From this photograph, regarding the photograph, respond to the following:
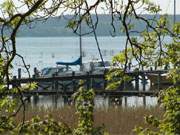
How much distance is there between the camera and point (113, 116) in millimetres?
Result: 12805

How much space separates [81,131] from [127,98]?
433 inches

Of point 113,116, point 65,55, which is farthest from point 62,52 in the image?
point 113,116

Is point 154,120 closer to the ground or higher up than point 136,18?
closer to the ground

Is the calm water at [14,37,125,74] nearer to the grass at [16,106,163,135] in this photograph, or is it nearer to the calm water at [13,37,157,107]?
the calm water at [13,37,157,107]

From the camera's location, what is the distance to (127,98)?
58.9 ft

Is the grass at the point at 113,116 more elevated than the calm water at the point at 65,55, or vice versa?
the grass at the point at 113,116

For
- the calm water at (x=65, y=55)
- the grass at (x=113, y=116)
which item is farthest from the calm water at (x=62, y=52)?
the grass at (x=113, y=116)

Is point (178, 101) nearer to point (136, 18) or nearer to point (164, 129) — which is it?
point (164, 129)

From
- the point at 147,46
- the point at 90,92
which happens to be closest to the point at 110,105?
the point at 90,92

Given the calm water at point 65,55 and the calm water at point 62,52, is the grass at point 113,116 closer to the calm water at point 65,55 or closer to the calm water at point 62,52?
the calm water at point 65,55

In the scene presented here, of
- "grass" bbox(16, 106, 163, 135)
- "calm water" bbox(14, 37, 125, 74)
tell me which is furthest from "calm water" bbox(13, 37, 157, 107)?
"grass" bbox(16, 106, 163, 135)

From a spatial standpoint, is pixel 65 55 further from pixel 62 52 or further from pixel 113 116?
pixel 113 116

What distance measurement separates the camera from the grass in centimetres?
1173

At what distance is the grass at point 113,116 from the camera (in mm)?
11734
